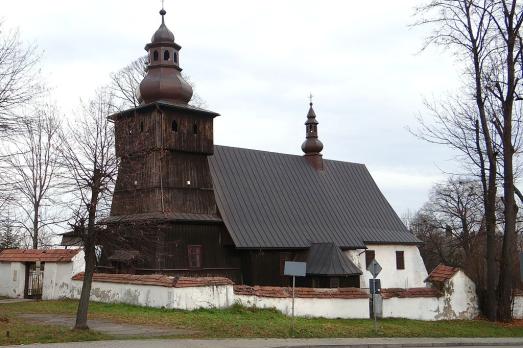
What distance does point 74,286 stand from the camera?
2614 cm

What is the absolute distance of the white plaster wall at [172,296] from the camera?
20.5 m

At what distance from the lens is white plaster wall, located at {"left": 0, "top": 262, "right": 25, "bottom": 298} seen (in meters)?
28.0

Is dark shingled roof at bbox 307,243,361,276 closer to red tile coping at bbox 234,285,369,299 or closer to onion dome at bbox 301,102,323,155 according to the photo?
red tile coping at bbox 234,285,369,299

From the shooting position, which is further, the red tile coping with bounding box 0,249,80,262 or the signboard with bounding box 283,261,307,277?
the red tile coping with bounding box 0,249,80,262

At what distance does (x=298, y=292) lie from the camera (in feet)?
74.7

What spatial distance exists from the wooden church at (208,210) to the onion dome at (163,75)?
0.05 m

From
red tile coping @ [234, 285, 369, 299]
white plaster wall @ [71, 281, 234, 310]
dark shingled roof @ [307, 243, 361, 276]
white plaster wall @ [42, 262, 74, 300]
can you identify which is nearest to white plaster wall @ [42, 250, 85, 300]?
white plaster wall @ [42, 262, 74, 300]

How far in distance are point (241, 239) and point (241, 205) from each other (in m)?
2.68

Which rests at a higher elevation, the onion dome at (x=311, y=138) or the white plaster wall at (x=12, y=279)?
the onion dome at (x=311, y=138)

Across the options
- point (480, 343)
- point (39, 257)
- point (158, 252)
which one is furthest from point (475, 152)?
point (39, 257)

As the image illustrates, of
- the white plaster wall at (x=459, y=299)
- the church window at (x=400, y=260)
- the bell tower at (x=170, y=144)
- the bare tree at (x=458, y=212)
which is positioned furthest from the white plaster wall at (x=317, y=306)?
the bare tree at (x=458, y=212)

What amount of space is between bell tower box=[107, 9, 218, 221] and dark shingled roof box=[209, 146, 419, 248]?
6.53 ft

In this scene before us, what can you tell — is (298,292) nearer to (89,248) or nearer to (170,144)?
(89,248)

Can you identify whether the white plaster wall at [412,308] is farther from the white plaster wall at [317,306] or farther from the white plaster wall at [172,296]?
Answer: the white plaster wall at [172,296]
